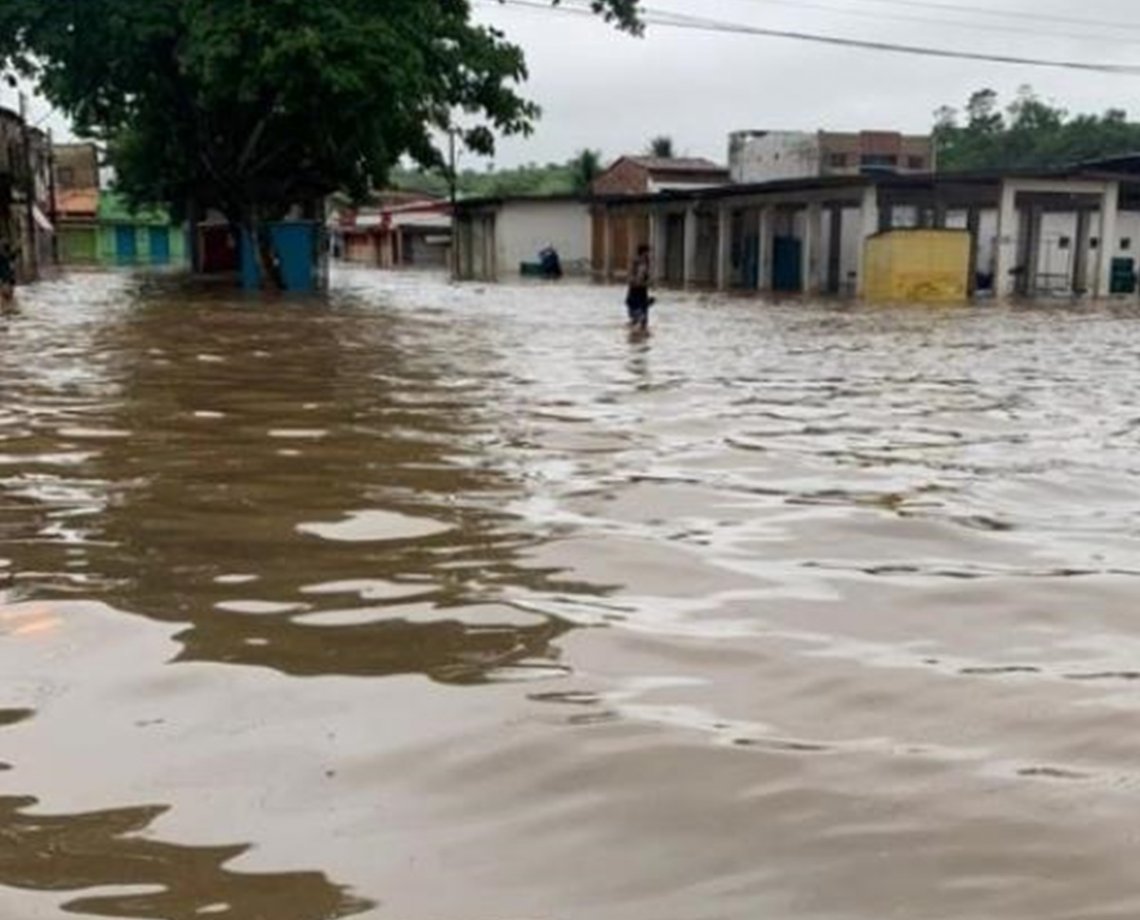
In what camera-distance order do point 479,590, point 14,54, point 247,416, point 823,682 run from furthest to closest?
point 14,54 < point 247,416 < point 479,590 < point 823,682

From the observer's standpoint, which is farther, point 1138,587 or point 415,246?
point 415,246

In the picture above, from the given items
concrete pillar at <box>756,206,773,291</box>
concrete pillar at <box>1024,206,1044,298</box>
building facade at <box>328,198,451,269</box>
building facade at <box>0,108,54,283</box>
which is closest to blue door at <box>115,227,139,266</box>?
building facade at <box>328,198,451,269</box>

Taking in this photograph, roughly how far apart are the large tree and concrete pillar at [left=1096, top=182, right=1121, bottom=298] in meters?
14.2

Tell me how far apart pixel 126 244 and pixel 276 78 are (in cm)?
5277

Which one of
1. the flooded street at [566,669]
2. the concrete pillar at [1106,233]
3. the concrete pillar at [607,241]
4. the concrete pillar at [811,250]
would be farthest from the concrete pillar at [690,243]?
the flooded street at [566,669]

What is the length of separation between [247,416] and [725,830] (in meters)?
8.41

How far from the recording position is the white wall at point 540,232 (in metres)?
60.2

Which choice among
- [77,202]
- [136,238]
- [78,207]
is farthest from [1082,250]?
[77,202]

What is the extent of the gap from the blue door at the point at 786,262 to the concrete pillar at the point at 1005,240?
7858mm

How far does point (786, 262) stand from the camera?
47.6m

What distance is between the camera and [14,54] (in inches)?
1276

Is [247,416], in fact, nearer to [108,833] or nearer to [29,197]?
[108,833]

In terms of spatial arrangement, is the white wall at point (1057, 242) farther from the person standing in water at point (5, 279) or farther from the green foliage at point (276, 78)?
the person standing in water at point (5, 279)

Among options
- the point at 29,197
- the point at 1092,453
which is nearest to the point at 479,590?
the point at 1092,453
